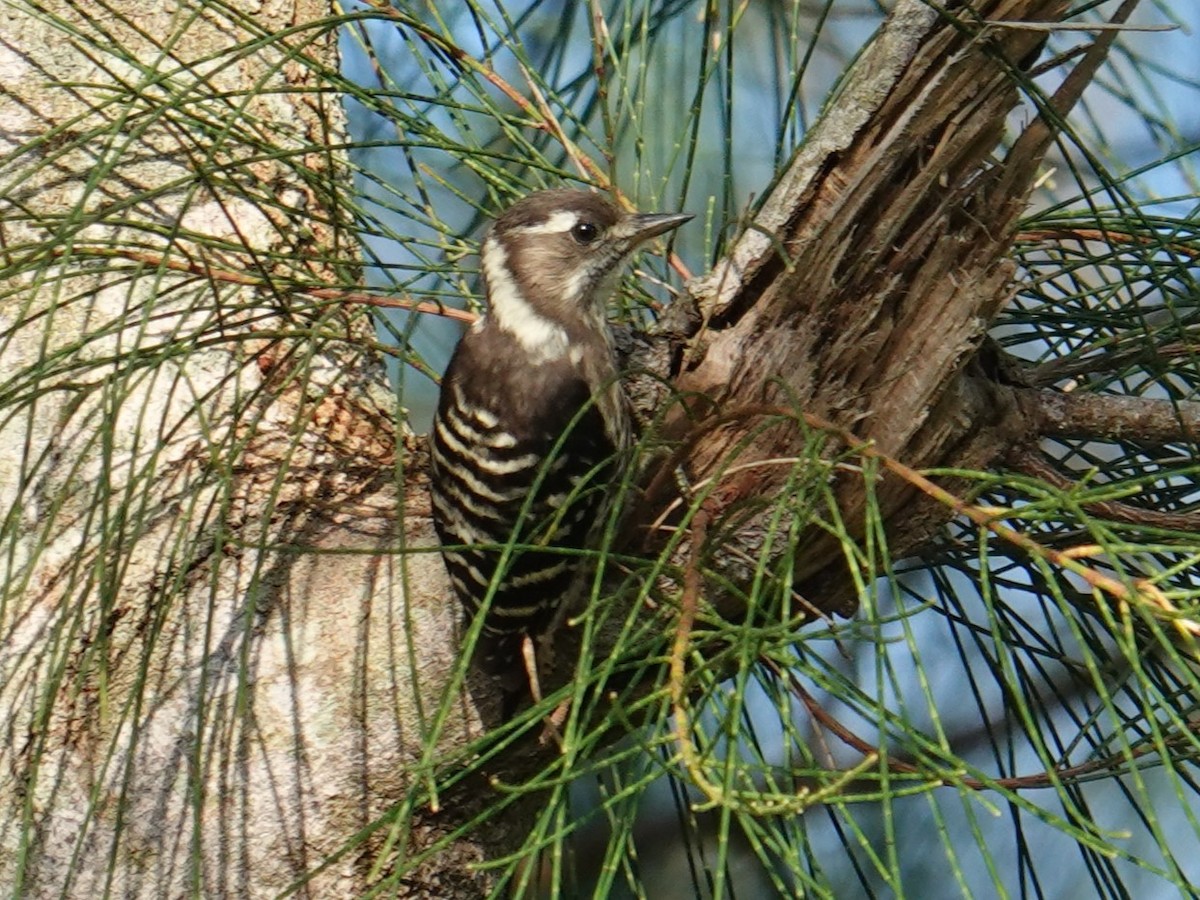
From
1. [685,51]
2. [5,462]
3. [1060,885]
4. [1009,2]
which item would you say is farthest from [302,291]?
[1060,885]

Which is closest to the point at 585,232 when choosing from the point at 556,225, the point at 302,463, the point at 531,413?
the point at 556,225

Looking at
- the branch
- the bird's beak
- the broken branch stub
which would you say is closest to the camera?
the broken branch stub

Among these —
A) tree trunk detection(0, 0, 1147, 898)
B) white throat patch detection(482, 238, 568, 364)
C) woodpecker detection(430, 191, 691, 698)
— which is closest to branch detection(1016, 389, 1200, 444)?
tree trunk detection(0, 0, 1147, 898)

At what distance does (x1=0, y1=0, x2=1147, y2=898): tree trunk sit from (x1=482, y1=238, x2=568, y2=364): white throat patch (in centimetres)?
31

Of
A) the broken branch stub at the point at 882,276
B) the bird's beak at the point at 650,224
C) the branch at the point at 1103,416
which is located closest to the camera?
the broken branch stub at the point at 882,276

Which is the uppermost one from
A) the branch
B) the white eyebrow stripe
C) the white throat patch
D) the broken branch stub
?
the white eyebrow stripe

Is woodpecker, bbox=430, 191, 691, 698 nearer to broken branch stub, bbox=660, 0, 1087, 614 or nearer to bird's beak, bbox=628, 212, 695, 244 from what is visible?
bird's beak, bbox=628, 212, 695, 244

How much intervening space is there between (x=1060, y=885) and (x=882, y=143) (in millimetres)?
1997

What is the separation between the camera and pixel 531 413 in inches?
72.1

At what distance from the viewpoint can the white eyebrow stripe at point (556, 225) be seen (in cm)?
197

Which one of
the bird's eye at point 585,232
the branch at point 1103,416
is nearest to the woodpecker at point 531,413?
the bird's eye at point 585,232

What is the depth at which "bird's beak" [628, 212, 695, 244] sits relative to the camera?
188cm

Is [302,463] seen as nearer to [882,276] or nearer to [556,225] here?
[556,225]

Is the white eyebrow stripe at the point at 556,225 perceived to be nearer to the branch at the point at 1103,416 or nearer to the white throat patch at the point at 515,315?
the white throat patch at the point at 515,315
